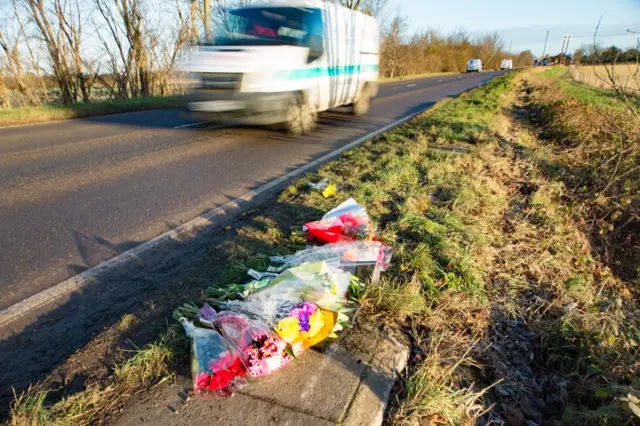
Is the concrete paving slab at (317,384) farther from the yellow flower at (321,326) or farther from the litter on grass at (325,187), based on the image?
the litter on grass at (325,187)

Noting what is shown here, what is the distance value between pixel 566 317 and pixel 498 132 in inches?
240

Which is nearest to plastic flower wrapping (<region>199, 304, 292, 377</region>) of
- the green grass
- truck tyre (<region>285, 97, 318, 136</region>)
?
truck tyre (<region>285, 97, 318, 136</region>)

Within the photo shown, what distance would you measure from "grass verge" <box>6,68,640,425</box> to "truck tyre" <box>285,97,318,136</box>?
247 cm

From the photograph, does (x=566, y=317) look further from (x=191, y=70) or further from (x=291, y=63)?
(x=191, y=70)

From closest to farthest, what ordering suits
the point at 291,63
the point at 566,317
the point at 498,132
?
the point at 566,317
the point at 291,63
the point at 498,132

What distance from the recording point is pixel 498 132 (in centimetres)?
794

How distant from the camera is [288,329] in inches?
81.4

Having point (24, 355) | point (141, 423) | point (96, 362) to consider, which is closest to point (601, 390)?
point (141, 423)

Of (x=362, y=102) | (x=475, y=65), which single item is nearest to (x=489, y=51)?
(x=475, y=65)

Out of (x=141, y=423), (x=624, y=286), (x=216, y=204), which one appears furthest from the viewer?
(x=216, y=204)

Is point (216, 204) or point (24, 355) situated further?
point (216, 204)

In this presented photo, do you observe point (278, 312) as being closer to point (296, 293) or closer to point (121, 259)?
point (296, 293)

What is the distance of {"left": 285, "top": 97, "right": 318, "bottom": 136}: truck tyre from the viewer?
7777 mm

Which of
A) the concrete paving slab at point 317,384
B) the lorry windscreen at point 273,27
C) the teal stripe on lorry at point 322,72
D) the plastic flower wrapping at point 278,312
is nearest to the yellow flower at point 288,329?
the plastic flower wrapping at point 278,312
